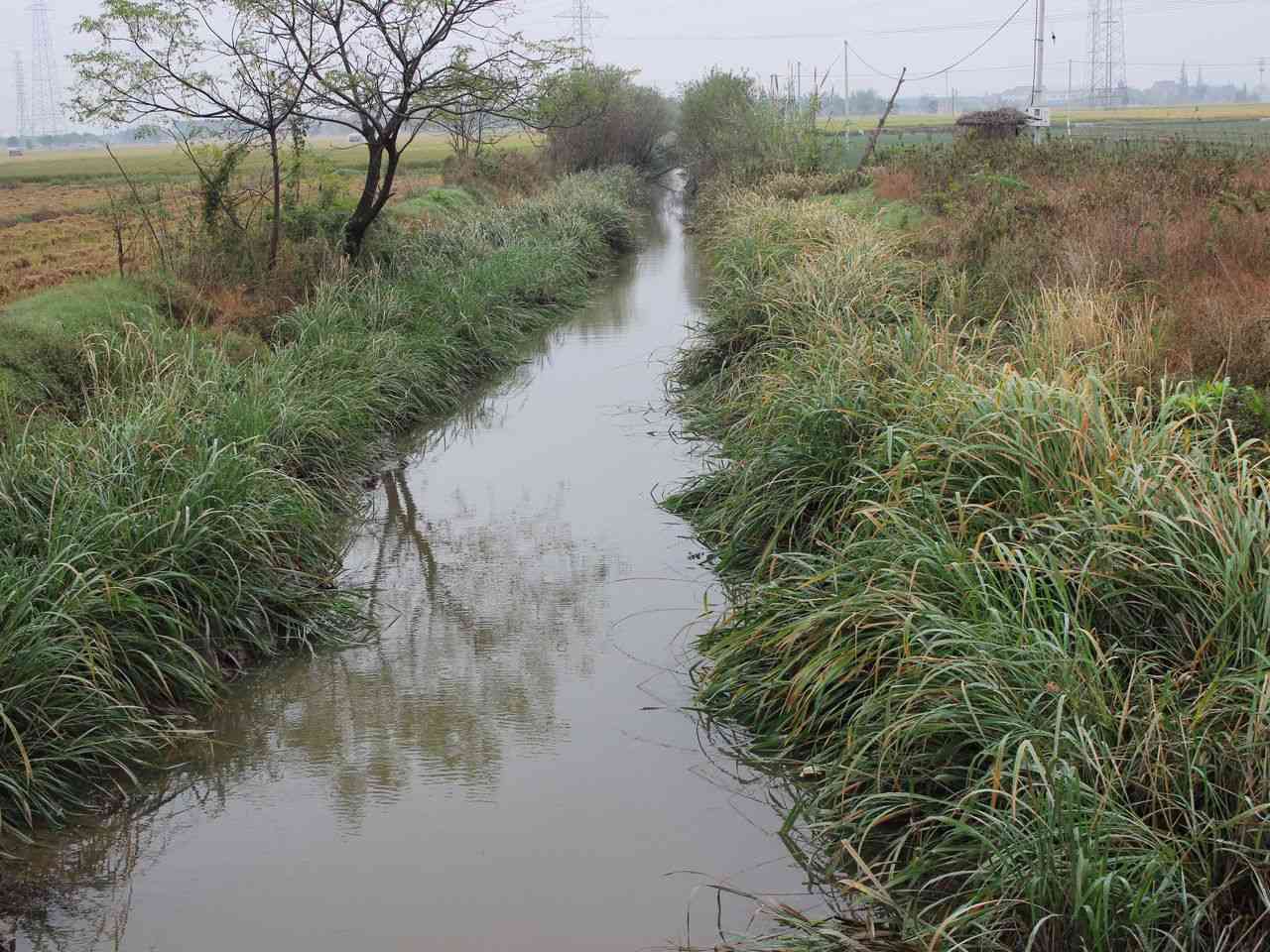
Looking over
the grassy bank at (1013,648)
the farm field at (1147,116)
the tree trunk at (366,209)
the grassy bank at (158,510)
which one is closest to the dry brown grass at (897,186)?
the tree trunk at (366,209)

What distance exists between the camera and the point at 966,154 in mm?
20891

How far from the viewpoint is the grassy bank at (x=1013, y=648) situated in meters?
3.39

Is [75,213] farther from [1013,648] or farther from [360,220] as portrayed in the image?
[1013,648]

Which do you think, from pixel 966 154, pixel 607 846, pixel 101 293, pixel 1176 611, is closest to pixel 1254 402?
pixel 1176 611

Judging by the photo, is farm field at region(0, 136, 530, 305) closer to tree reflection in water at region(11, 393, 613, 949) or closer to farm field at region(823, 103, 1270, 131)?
tree reflection in water at region(11, 393, 613, 949)

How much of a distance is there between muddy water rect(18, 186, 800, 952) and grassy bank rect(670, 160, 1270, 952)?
0.42 meters

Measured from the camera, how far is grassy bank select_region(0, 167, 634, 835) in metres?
4.89

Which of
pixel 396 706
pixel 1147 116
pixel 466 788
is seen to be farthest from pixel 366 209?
pixel 1147 116

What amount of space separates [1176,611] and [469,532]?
16.4 ft

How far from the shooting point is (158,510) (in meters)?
5.99

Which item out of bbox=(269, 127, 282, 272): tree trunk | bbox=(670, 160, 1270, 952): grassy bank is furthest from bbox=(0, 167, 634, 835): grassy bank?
bbox=(670, 160, 1270, 952): grassy bank

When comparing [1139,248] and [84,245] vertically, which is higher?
[84,245]

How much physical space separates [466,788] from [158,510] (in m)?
2.26

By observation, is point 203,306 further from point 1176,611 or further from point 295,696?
point 1176,611
